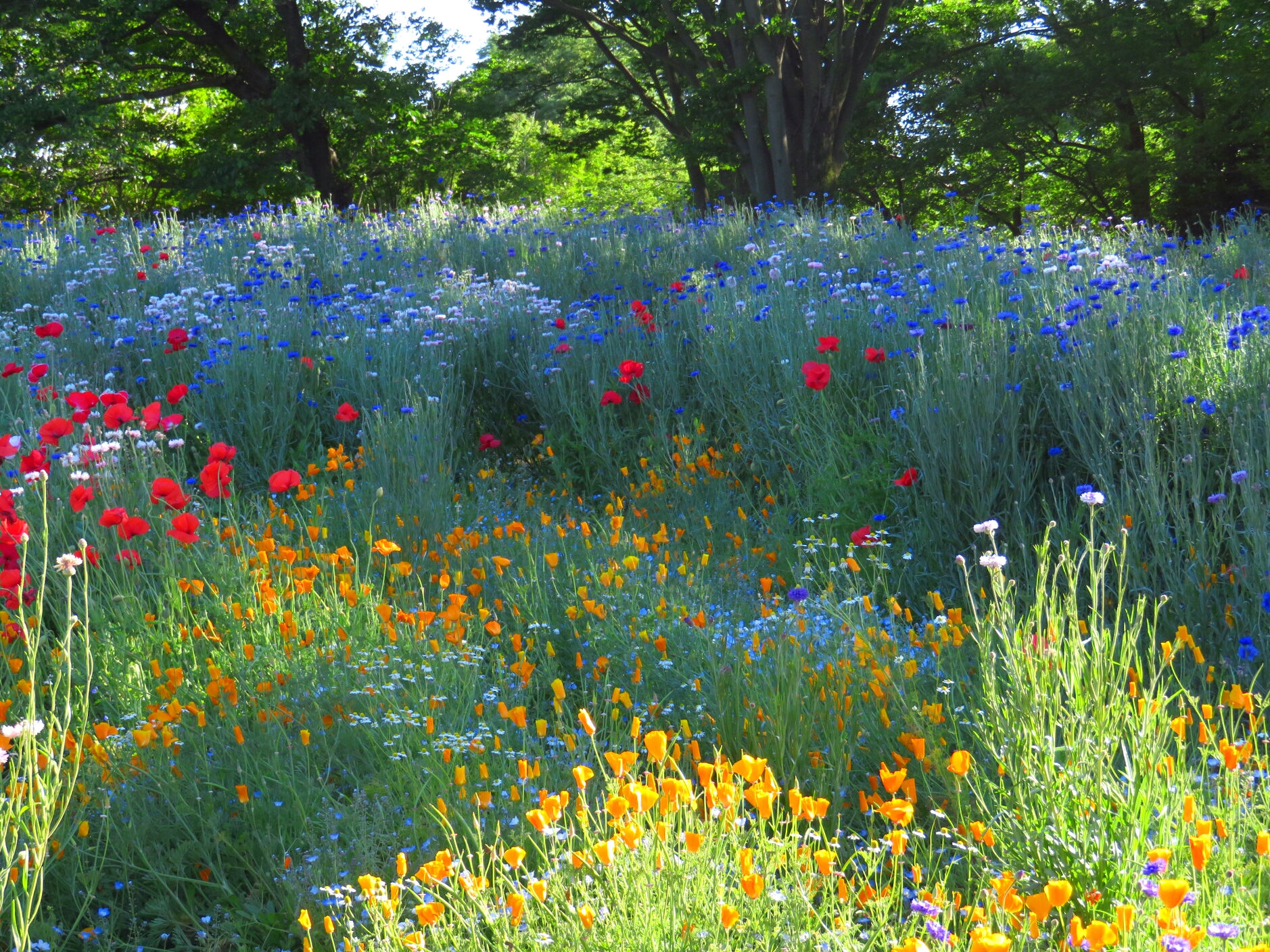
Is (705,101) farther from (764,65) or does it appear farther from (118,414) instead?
(118,414)

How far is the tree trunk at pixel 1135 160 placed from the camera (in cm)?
1728

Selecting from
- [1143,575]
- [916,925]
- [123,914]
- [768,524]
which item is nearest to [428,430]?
[768,524]

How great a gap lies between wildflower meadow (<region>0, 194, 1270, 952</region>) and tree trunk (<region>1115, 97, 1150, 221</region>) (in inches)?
482

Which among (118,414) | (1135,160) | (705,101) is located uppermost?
(705,101)

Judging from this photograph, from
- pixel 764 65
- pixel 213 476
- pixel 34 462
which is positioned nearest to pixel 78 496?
pixel 34 462

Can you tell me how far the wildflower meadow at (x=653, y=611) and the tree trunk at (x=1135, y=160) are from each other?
12247 mm

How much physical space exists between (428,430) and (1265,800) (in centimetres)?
365

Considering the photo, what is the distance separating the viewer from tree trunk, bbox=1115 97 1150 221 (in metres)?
17.3

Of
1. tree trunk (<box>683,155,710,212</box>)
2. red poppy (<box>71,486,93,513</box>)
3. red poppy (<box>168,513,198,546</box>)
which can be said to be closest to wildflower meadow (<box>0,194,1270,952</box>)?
red poppy (<box>168,513,198,546</box>)

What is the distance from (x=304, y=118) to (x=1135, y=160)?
51.9 ft

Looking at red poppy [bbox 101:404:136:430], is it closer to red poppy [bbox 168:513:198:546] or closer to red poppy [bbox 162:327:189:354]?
red poppy [bbox 168:513:198:546]

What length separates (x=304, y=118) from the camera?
19656 millimetres

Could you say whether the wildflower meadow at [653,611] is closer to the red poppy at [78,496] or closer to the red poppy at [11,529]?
the red poppy at [11,529]

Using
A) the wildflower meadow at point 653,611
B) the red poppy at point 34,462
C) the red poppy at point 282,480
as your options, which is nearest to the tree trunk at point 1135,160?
the wildflower meadow at point 653,611
